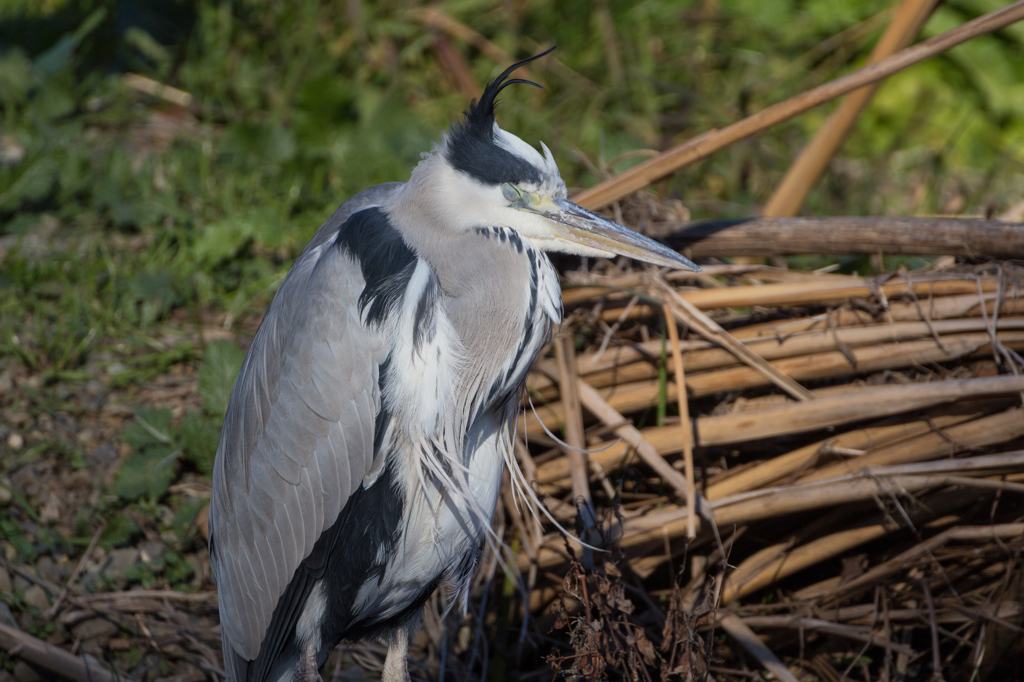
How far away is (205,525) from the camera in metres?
2.24

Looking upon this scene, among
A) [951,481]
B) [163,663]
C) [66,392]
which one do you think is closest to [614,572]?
[951,481]

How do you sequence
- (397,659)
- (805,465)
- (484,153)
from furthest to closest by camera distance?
1. (805,465)
2. (397,659)
3. (484,153)

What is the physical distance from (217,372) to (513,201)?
4.10ft

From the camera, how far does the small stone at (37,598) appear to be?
2062 mm

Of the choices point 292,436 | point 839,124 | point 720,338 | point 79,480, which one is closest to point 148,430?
point 79,480

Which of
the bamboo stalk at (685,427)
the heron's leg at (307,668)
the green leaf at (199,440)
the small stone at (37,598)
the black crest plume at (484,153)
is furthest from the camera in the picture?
the green leaf at (199,440)

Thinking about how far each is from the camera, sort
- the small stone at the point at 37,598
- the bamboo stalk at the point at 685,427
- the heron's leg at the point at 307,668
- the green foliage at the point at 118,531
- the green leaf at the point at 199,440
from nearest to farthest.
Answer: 1. the heron's leg at the point at 307,668
2. the bamboo stalk at the point at 685,427
3. the small stone at the point at 37,598
4. the green foliage at the point at 118,531
5. the green leaf at the point at 199,440

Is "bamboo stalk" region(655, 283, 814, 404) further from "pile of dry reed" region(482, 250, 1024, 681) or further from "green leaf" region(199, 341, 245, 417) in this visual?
"green leaf" region(199, 341, 245, 417)

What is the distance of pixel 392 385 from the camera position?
1.55 metres

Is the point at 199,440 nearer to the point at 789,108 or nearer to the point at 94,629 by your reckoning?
the point at 94,629

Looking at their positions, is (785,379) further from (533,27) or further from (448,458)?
(533,27)

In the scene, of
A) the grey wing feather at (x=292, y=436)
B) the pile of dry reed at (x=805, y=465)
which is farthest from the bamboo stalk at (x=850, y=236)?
the grey wing feather at (x=292, y=436)

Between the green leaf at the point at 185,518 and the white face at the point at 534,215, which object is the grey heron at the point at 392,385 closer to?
the white face at the point at 534,215

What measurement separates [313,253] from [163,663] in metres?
1.14
